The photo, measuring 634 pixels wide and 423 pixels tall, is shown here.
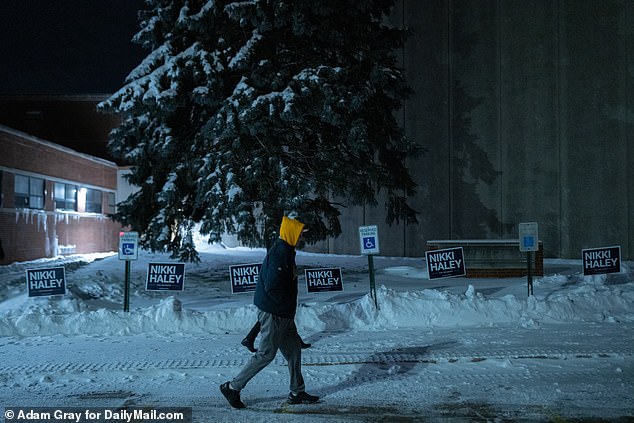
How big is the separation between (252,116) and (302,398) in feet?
31.4

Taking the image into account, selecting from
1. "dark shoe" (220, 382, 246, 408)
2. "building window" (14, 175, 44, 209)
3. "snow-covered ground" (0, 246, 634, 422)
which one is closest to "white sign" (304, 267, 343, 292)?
"snow-covered ground" (0, 246, 634, 422)

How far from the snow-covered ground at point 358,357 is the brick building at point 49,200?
11945 mm

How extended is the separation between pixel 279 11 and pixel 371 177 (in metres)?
5.20

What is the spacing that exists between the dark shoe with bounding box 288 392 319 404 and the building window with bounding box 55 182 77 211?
25674 millimetres

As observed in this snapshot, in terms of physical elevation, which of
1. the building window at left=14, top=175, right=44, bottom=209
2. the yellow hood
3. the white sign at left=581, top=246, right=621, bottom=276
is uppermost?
the building window at left=14, top=175, right=44, bottom=209

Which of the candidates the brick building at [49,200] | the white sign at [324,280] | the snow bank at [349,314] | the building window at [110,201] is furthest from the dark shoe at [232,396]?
the building window at [110,201]

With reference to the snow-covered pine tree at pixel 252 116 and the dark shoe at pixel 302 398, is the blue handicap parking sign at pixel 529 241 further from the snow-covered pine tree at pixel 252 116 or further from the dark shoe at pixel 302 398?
the dark shoe at pixel 302 398

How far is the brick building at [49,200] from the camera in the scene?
23.1m

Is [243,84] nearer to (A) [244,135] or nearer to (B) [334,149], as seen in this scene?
(A) [244,135]

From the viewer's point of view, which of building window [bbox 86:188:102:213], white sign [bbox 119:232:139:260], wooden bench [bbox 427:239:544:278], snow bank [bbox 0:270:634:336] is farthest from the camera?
building window [bbox 86:188:102:213]

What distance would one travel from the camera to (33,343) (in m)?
8.52

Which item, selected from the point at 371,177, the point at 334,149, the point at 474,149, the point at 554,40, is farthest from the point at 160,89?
the point at 554,40

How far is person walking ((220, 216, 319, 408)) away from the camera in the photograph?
541cm

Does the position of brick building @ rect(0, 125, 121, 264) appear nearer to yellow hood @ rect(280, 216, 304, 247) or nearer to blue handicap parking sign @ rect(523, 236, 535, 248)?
blue handicap parking sign @ rect(523, 236, 535, 248)
